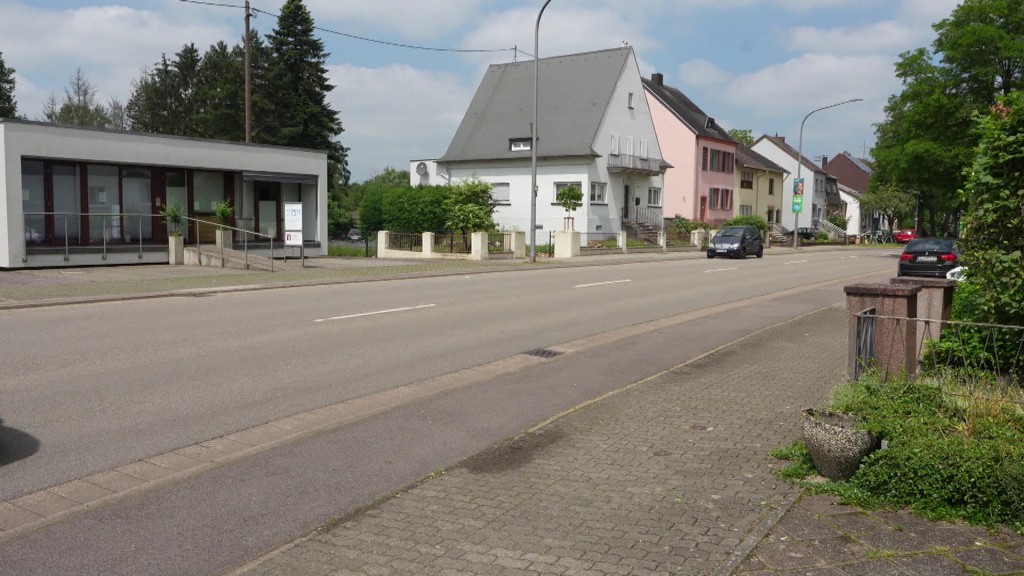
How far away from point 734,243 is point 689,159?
21131 millimetres

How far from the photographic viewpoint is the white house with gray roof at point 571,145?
49594 millimetres

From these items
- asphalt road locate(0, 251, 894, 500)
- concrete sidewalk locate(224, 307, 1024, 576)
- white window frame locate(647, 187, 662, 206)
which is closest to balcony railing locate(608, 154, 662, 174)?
white window frame locate(647, 187, 662, 206)

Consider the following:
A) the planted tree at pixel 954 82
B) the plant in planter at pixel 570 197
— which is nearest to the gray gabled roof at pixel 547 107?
the plant in planter at pixel 570 197

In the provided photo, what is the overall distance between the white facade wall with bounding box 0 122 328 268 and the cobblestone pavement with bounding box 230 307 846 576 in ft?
67.2

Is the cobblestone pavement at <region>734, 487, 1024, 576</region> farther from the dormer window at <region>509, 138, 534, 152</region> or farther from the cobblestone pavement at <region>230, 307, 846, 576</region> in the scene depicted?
the dormer window at <region>509, 138, 534, 152</region>

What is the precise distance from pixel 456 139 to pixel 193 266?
3222 cm

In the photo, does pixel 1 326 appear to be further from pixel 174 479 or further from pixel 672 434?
pixel 672 434

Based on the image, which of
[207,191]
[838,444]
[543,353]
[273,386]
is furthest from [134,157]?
[838,444]

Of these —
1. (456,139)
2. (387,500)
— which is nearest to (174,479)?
(387,500)

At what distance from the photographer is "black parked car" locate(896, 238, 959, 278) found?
83.3 ft

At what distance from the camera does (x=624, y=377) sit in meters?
9.70

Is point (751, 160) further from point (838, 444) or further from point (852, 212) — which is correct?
point (838, 444)

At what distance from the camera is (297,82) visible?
57.0 metres

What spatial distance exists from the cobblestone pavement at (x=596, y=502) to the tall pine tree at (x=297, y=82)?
5277cm
